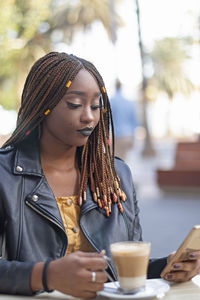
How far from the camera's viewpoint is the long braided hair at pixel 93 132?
6.42ft

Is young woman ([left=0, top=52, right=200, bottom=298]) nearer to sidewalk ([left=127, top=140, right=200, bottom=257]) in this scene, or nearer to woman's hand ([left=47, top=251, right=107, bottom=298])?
woman's hand ([left=47, top=251, right=107, bottom=298])

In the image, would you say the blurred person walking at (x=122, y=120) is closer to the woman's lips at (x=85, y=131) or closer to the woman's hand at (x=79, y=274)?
the woman's lips at (x=85, y=131)

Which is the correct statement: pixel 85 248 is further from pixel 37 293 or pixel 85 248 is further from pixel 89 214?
pixel 37 293

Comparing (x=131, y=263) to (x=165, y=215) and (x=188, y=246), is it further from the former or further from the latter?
(x=165, y=215)

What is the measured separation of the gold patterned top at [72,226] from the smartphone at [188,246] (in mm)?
341

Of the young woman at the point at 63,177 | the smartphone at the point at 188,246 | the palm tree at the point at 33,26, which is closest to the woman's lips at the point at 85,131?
the young woman at the point at 63,177

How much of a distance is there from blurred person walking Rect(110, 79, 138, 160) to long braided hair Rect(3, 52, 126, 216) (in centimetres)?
706

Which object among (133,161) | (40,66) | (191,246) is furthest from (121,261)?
(133,161)

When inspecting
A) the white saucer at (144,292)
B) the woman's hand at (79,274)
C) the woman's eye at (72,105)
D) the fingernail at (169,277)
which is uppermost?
the woman's eye at (72,105)

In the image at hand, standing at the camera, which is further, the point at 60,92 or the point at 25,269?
the point at 60,92

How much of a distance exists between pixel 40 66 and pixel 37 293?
0.79 m

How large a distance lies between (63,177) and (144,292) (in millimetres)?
648

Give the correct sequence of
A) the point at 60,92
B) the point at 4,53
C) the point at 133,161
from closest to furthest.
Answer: the point at 60,92
the point at 133,161
the point at 4,53

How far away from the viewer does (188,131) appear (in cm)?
3177
